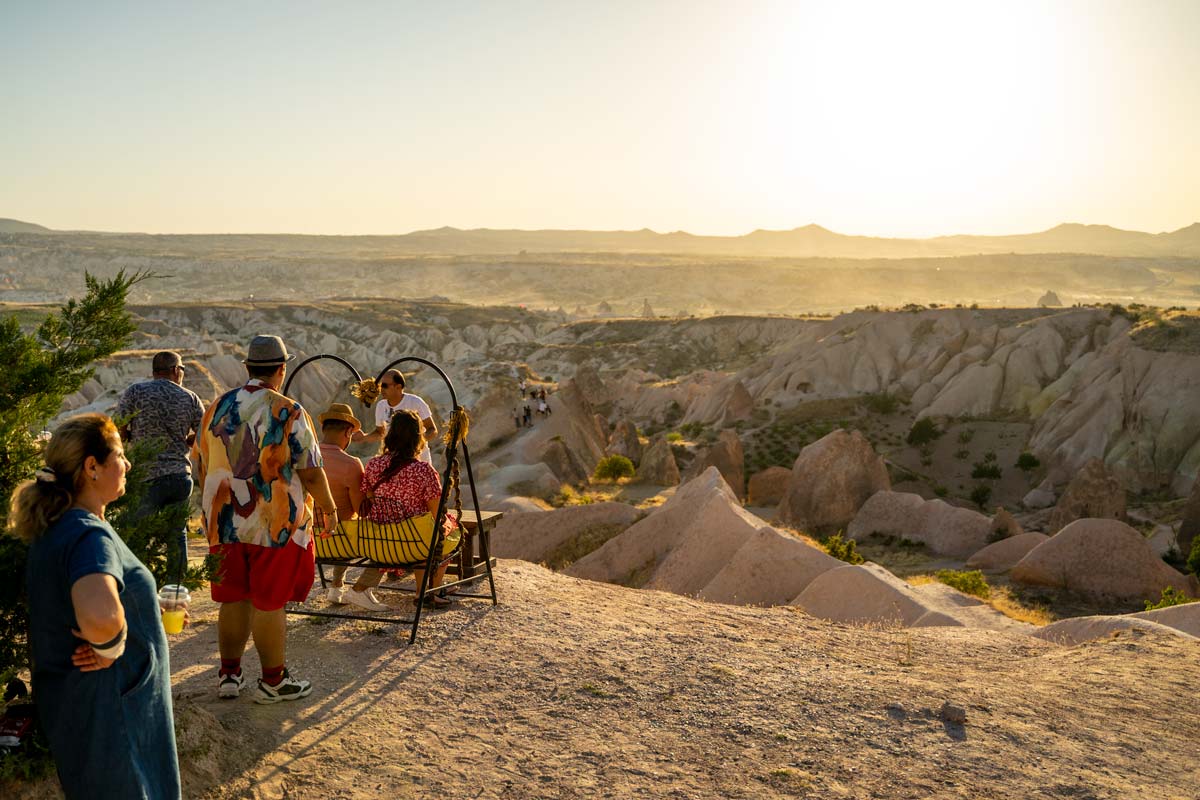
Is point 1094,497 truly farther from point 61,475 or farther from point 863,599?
point 61,475

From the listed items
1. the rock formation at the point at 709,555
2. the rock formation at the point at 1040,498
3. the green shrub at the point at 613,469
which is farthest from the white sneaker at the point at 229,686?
the rock formation at the point at 1040,498

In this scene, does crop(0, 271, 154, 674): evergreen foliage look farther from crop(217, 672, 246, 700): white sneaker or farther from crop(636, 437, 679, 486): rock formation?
crop(636, 437, 679, 486): rock formation

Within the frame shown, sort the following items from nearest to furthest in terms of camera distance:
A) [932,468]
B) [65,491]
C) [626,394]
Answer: [65,491], [932,468], [626,394]

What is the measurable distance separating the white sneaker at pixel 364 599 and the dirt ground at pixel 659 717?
1.04 feet

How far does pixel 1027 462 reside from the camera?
110 feet

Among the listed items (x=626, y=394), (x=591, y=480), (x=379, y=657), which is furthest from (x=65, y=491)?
(x=626, y=394)

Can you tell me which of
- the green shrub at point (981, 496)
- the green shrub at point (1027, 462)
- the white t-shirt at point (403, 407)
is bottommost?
the green shrub at point (981, 496)

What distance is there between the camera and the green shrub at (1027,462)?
3341 centimetres

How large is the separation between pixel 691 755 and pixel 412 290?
17001 centimetres

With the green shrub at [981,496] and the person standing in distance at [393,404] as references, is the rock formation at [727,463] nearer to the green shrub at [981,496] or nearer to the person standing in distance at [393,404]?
the green shrub at [981,496]

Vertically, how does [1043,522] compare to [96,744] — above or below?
below

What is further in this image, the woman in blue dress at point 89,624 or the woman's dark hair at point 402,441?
the woman's dark hair at point 402,441

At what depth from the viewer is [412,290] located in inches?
6688

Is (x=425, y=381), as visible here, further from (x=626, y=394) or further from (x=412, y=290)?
(x=412, y=290)
